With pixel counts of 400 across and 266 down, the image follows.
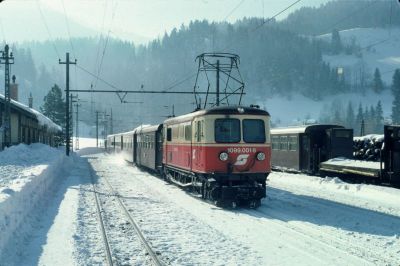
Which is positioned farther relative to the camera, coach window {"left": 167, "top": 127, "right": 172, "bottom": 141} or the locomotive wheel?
coach window {"left": 167, "top": 127, "right": 172, "bottom": 141}

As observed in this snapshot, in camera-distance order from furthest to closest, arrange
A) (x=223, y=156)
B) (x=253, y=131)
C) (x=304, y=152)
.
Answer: (x=304, y=152) → (x=253, y=131) → (x=223, y=156)

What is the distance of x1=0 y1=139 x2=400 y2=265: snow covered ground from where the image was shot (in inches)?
332

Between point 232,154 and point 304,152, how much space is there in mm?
12715

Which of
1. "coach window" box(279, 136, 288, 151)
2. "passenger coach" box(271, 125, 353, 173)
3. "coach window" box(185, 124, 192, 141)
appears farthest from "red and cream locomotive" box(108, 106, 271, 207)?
"coach window" box(279, 136, 288, 151)

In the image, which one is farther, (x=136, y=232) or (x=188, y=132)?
(x=188, y=132)

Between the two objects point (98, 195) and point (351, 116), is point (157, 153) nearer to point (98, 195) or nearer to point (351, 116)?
point (98, 195)

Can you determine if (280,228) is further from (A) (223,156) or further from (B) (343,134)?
(B) (343,134)

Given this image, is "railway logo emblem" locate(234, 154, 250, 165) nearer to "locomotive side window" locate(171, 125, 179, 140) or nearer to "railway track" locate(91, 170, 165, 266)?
"railway track" locate(91, 170, 165, 266)

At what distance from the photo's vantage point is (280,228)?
35.9ft

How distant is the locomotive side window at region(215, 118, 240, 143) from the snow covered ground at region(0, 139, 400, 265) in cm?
210

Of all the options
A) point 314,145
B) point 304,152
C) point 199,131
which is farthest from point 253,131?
point 304,152

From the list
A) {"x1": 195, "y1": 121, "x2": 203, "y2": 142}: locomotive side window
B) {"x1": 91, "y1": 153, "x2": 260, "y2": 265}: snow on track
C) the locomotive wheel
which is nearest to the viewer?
{"x1": 91, "y1": 153, "x2": 260, "y2": 265}: snow on track

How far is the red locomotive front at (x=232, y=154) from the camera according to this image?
47.5 feet

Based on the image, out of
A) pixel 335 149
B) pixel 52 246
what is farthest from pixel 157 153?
pixel 52 246
